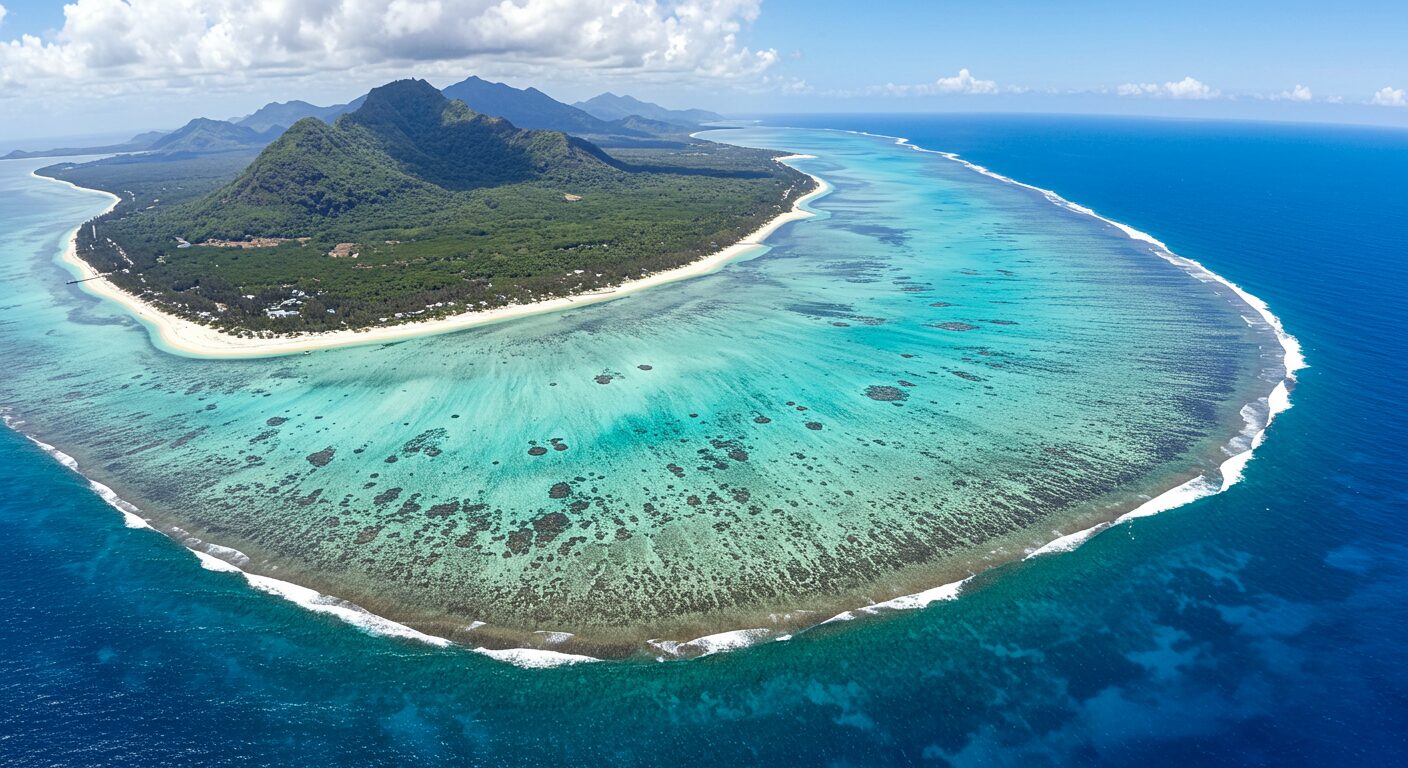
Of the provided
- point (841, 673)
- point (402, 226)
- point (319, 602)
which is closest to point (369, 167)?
point (402, 226)

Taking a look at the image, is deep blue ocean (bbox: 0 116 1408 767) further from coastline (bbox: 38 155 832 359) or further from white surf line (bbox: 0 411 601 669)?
coastline (bbox: 38 155 832 359)

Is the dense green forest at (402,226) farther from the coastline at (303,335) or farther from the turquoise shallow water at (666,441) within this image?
the turquoise shallow water at (666,441)

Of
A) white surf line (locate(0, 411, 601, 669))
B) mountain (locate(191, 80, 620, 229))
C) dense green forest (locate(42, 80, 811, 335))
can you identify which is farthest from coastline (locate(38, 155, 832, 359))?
mountain (locate(191, 80, 620, 229))

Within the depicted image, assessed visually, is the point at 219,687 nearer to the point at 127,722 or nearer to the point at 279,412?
the point at 127,722

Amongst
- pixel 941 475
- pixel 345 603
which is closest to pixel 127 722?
A: pixel 345 603

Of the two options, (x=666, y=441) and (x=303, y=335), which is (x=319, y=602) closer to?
(x=666, y=441)

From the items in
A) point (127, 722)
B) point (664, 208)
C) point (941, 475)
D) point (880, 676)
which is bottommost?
point (127, 722)

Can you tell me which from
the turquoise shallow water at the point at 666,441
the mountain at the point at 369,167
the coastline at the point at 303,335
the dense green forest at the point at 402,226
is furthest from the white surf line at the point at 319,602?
the mountain at the point at 369,167
